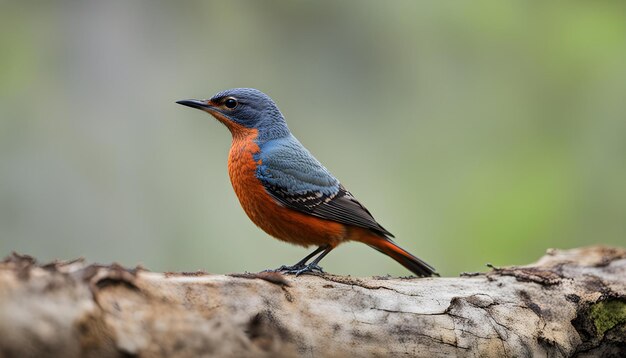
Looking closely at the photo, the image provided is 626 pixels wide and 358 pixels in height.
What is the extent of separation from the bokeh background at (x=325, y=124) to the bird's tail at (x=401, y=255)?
5.47ft

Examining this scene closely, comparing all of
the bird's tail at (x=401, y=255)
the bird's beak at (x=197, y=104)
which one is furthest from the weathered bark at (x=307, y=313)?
the bird's beak at (x=197, y=104)

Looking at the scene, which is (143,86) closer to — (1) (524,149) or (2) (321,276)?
(2) (321,276)

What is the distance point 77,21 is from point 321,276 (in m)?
5.45

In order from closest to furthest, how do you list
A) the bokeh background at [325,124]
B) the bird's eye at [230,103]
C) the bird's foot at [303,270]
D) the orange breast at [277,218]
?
the bird's foot at [303,270] → the orange breast at [277,218] → the bird's eye at [230,103] → the bokeh background at [325,124]

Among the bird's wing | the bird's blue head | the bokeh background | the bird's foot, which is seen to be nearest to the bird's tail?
the bird's wing

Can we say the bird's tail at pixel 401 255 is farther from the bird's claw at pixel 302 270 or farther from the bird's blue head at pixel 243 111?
the bird's blue head at pixel 243 111

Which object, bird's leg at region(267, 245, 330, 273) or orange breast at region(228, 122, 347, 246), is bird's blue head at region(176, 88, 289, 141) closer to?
orange breast at region(228, 122, 347, 246)

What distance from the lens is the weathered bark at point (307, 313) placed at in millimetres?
3455

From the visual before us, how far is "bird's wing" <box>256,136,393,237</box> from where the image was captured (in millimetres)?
6602

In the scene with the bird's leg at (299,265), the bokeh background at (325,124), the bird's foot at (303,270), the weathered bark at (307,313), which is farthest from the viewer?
the bokeh background at (325,124)

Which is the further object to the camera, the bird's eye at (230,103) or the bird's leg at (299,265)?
the bird's eye at (230,103)

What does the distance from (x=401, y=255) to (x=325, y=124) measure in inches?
111

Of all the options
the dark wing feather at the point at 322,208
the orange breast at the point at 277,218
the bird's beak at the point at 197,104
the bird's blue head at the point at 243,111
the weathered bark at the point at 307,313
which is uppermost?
the bird's blue head at the point at 243,111

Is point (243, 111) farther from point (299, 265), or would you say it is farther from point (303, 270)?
point (303, 270)
